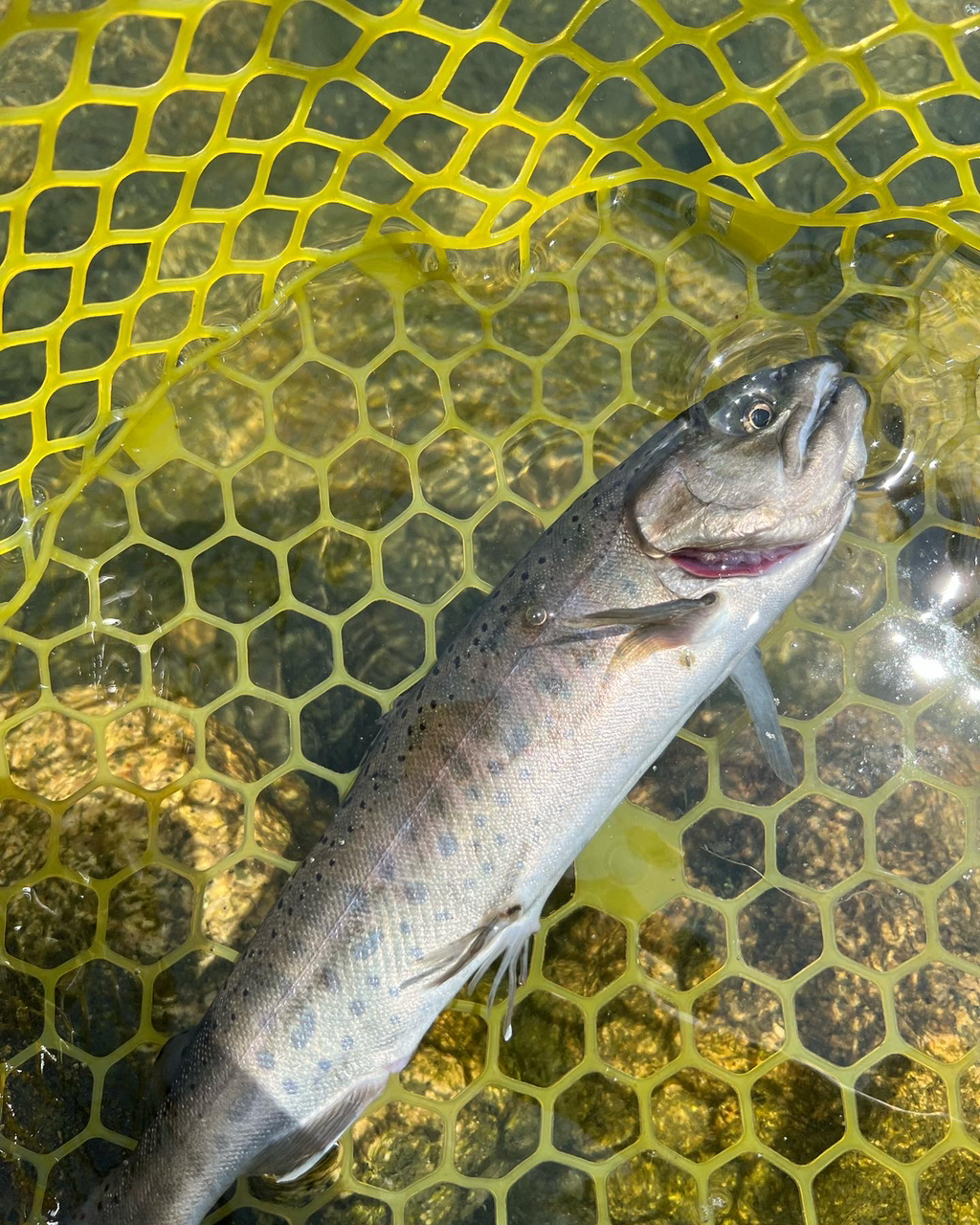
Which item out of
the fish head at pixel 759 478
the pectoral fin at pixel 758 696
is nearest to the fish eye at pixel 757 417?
the fish head at pixel 759 478

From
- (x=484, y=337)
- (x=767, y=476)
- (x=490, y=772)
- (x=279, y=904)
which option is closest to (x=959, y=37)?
(x=484, y=337)

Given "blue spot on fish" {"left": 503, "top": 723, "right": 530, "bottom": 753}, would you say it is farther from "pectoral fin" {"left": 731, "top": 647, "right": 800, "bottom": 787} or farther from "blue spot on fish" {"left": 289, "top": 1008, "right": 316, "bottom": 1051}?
"blue spot on fish" {"left": 289, "top": 1008, "right": 316, "bottom": 1051}

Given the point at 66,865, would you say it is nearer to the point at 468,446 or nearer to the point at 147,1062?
the point at 147,1062

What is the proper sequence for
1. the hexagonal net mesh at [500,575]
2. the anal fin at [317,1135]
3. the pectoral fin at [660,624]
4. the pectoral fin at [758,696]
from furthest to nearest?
the hexagonal net mesh at [500,575], the pectoral fin at [758,696], the anal fin at [317,1135], the pectoral fin at [660,624]

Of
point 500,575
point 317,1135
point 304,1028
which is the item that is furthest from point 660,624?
point 317,1135

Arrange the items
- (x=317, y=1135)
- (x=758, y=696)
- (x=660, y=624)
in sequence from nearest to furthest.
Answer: (x=660, y=624) < (x=317, y=1135) < (x=758, y=696)

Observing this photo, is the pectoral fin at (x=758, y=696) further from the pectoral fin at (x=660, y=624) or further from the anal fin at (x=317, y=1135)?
the anal fin at (x=317, y=1135)

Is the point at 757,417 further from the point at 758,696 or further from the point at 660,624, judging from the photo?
the point at 758,696
